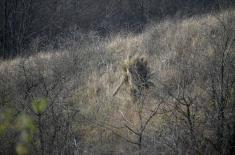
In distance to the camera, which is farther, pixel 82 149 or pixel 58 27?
pixel 58 27

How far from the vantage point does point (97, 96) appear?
8.73 metres

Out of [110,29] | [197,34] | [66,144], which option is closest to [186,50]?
[197,34]

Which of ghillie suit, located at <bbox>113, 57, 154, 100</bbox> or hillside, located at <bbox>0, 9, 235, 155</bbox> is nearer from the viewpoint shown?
hillside, located at <bbox>0, 9, 235, 155</bbox>

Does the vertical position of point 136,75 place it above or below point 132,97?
above

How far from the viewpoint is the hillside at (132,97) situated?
5.08 meters

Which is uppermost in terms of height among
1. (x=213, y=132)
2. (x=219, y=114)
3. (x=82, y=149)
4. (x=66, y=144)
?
(x=219, y=114)

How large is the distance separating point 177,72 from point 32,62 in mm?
5364

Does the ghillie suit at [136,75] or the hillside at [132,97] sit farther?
the ghillie suit at [136,75]

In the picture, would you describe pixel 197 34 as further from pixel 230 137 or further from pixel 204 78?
pixel 230 137

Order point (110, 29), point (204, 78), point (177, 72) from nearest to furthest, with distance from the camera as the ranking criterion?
point (204, 78), point (177, 72), point (110, 29)

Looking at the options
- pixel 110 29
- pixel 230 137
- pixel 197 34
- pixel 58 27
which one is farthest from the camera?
pixel 58 27

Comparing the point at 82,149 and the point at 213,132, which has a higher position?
the point at 213,132

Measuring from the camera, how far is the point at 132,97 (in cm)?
789

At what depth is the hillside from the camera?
16.7 ft
